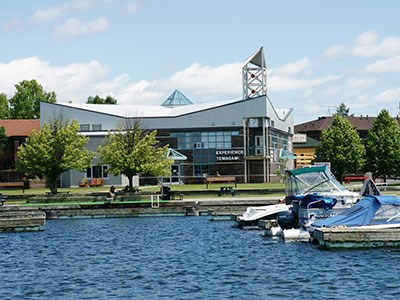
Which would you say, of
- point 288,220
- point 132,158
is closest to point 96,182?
point 132,158

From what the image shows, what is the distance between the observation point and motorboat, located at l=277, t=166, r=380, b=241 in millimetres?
41719

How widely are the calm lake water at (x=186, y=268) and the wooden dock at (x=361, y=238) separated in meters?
0.71

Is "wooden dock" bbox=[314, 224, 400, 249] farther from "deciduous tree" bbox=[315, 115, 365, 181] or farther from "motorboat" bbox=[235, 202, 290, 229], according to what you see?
"deciduous tree" bbox=[315, 115, 365, 181]

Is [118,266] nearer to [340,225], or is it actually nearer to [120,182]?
[340,225]

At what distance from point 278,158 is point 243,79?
1212 centimetres

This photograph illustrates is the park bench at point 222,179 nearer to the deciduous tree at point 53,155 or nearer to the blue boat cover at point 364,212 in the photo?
the deciduous tree at point 53,155

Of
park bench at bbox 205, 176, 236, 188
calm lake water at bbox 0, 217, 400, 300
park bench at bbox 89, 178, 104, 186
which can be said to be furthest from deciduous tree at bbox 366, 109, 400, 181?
calm lake water at bbox 0, 217, 400, 300

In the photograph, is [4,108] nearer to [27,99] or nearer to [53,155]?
[27,99]

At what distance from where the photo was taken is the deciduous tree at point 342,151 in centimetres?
10206

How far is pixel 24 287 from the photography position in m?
28.7

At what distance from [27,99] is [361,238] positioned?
127899 millimetres

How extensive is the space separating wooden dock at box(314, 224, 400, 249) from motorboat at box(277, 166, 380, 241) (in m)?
4.74

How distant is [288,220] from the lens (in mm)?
43562

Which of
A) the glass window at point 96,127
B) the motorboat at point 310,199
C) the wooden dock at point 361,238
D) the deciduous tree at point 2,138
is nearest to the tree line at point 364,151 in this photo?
the glass window at point 96,127
